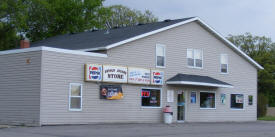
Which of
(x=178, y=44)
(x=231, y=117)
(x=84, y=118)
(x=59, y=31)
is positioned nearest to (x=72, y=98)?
(x=84, y=118)

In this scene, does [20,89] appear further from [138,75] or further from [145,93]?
[145,93]

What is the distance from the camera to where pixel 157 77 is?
28.2 m

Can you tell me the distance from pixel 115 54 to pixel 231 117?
11.7 metres

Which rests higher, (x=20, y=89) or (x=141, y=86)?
(x=141, y=86)

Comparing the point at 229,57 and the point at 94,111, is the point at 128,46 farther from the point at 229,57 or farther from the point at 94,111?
the point at 229,57

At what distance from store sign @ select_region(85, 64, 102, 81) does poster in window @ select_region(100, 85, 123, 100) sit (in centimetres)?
71

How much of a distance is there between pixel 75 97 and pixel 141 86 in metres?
4.84

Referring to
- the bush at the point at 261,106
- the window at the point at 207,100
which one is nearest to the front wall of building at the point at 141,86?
the window at the point at 207,100

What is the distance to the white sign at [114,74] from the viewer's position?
2516 centimetres

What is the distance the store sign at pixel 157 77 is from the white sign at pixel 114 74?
2.36m

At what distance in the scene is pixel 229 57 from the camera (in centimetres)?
3369

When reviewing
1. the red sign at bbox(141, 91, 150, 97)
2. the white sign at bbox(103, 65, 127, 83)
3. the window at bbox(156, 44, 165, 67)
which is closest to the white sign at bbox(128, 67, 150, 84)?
the white sign at bbox(103, 65, 127, 83)

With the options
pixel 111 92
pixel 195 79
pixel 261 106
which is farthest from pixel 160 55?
pixel 261 106

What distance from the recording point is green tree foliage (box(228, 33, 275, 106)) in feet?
198
